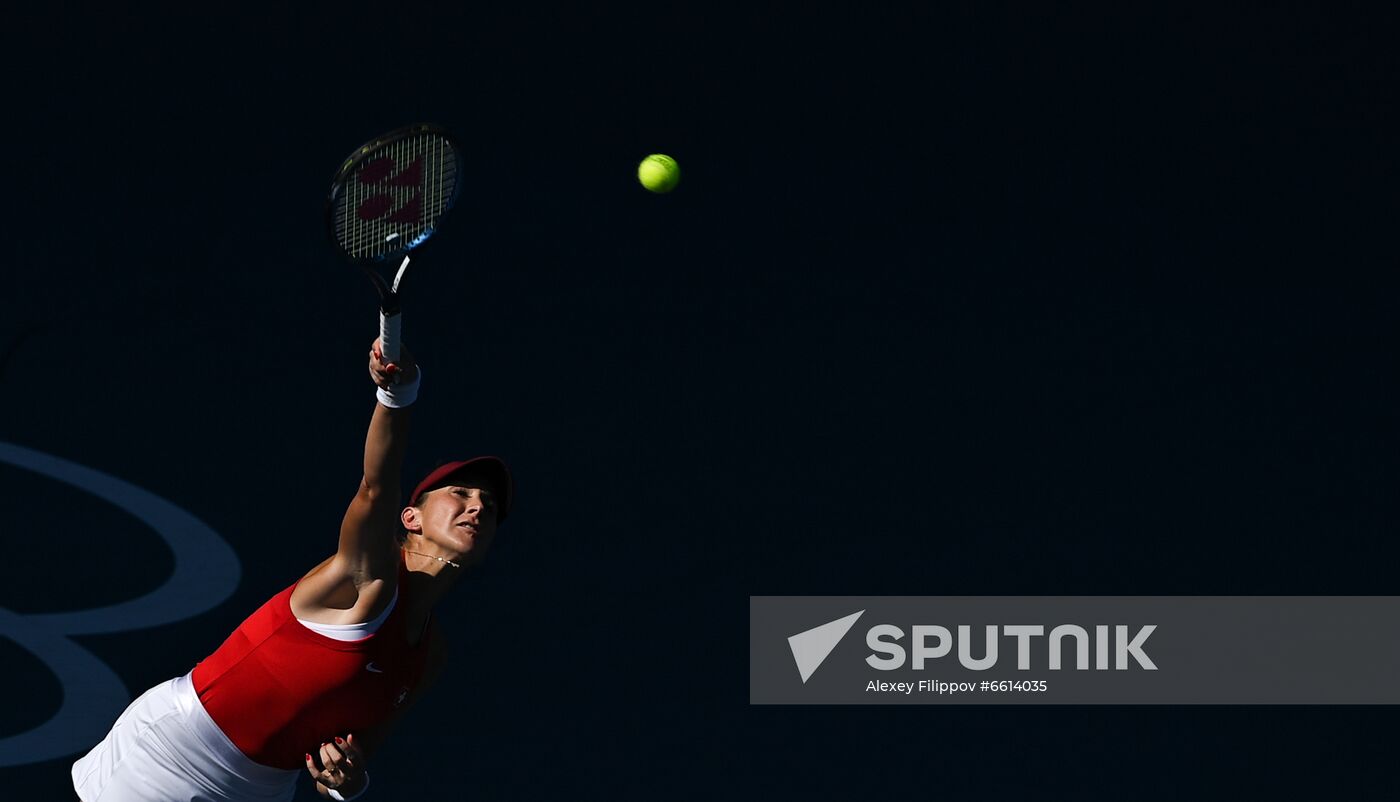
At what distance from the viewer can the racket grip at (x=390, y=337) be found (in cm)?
410

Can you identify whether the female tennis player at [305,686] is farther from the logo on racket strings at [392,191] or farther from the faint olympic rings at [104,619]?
the faint olympic rings at [104,619]

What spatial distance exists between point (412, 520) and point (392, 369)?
75cm

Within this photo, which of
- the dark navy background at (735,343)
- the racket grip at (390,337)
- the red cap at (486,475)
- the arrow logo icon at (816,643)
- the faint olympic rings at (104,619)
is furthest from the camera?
the arrow logo icon at (816,643)

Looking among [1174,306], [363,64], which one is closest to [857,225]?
[1174,306]

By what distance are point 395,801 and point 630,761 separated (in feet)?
2.09

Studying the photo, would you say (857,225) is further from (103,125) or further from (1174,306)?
(103,125)

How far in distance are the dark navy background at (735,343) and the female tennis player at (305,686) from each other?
1.40 m

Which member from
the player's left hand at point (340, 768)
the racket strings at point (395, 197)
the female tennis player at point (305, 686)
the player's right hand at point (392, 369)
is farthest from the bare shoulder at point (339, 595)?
the racket strings at point (395, 197)

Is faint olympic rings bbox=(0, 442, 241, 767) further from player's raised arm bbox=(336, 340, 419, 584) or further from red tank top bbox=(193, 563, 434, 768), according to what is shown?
player's raised arm bbox=(336, 340, 419, 584)

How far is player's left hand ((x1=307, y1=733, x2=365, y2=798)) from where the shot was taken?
174 inches

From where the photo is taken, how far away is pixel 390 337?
4113 millimetres

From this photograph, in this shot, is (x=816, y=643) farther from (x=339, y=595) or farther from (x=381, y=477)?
(x=381, y=477)

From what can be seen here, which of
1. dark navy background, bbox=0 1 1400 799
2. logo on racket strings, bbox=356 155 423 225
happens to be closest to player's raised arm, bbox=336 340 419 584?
logo on racket strings, bbox=356 155 423 225

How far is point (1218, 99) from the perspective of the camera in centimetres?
612
